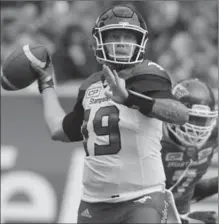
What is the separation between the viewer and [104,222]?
3.24 metres

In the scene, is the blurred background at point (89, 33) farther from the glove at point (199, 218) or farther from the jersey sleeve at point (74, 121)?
the jersey sleeve at point (74, 121)

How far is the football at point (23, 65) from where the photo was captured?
3533mm

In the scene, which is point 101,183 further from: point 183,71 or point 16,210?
point 183,71

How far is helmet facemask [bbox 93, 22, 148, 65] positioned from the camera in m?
3.26

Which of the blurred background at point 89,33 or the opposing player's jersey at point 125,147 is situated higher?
the opposing player's jersey at point 125,147

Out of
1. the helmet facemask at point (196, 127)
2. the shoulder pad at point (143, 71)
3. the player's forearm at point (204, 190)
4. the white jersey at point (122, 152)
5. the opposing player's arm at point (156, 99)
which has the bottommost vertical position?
the player's forearm at point (204, 190)

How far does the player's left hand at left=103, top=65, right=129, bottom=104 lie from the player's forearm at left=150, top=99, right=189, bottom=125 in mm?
148

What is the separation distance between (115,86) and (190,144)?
1422mm

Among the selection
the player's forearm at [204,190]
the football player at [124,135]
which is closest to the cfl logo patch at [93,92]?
the football player at [124,135]

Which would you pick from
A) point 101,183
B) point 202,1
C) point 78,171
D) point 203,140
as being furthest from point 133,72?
point 202,1

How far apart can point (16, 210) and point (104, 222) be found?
2.59 meters

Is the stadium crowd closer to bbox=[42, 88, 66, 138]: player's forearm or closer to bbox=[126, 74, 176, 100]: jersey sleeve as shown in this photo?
bbox=[42, 88, 66, 138]: player's forearm

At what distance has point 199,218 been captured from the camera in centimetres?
432

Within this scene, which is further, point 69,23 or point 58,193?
point 69,23
